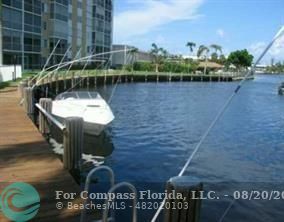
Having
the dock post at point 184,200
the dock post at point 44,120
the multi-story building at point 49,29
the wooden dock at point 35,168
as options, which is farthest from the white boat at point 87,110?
the dock post at point 184,200

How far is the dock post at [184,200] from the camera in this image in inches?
231

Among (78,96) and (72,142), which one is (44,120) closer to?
(78,96)

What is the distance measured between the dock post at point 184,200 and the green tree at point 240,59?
181m

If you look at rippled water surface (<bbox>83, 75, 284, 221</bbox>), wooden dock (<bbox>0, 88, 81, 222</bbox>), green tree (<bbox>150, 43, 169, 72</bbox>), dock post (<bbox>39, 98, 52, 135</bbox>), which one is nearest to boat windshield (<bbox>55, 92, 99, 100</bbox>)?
rippled water surface (<bbox>83, 75, 284, 221</bbox>)

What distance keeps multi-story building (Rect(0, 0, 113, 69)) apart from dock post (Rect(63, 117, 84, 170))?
3008 centimetres

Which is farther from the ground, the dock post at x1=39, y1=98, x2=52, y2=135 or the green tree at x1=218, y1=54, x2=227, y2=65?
the green tree at x1=218, y1=54, x2=227, y2=65

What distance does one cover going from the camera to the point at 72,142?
13023 millimetres

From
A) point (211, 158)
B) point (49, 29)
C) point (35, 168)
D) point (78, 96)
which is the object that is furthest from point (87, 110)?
point (49, 29)

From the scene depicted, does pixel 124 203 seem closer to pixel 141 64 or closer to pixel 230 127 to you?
pixel 230 127

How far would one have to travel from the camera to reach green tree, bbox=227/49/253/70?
A: 182 meters

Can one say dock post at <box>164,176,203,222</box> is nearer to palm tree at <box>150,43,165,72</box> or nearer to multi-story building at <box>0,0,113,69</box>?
multi-story building at <box>0,0,113,69</box>

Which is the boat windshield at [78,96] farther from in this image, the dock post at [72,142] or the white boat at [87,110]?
the dock post at [72,142]

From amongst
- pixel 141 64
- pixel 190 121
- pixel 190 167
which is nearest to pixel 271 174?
pixel 190 167

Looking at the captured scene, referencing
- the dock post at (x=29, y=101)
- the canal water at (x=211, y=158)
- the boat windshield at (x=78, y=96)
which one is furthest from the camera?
the boat windshield at (x=78, y=96)
